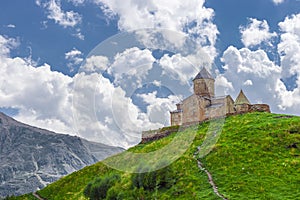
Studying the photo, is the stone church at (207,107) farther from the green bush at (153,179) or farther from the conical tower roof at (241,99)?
the green bush at (153,179)

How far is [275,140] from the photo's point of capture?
176 ft

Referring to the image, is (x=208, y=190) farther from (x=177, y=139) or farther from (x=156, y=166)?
(x=177, y=139)

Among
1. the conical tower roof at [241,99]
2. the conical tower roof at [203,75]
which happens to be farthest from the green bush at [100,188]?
the conical tower roof at [203,75]

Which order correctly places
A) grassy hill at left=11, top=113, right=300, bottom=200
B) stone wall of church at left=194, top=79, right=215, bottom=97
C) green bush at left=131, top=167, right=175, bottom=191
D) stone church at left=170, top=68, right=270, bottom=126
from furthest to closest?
stone wall of church at left=194, top=79, right=215, bottom=97 → stone church at left=170, top=68, right=270, bottom=126 → green bush at left=131, top=167, right=175, bottom=191 → grassy hill at left=11, top=113, right=300, bottom=200

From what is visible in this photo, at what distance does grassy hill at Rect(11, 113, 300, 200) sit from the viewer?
1523 inches

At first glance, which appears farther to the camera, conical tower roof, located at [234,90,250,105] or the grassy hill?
conical tower roof, located at [234,90,250,105]

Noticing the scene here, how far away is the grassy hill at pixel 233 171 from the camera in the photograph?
3869 centimetres

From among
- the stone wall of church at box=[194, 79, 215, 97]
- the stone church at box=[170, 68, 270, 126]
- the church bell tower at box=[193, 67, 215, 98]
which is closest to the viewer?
the stone church at box=[170, 68, 270, 126]

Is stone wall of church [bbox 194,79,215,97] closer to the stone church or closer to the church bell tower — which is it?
the church bell tower

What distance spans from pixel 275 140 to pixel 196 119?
29064mm

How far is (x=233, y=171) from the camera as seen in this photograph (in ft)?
145

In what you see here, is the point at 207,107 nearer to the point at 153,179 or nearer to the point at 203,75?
the point at 203,75

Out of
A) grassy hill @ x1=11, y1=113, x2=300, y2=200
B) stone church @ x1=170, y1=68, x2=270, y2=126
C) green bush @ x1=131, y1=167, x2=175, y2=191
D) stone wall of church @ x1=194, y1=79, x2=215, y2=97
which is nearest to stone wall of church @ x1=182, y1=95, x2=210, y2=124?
stone church @ x1=170, y1=68, x2=270, y2=126

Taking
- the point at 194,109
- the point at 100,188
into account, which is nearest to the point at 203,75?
the point at 194,109
